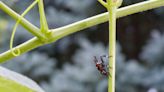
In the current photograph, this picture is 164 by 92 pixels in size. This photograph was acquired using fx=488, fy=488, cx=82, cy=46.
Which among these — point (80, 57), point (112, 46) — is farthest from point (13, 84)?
point (80, 57)

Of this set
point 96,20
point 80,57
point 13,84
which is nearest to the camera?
point 13,84

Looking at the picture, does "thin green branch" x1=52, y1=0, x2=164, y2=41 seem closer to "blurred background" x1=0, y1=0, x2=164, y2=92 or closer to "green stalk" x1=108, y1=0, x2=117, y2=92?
"green stalk" x1=108, y1=0, x2=117, y2=92

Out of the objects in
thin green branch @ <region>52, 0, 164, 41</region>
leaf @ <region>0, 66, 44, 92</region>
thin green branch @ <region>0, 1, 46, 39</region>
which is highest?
thin green branch @ <region>52, 0, 164, 41</region>

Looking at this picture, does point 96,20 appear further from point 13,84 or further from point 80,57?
point 80,57

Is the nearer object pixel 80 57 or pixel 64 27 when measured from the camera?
pixel 64 27

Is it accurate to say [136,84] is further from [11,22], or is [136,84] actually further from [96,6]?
[11,22]

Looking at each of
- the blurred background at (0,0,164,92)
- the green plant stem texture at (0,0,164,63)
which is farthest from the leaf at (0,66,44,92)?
the blurred background at (0,0,164,92)

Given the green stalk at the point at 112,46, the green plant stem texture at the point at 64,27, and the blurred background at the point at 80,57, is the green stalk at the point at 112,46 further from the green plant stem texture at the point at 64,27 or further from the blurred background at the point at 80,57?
the blurred background at the point at 80,57

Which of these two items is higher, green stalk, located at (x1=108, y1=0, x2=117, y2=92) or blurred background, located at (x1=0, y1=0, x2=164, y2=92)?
blurred background, located at (x1=0, y1=0, x2=164, y2=92)

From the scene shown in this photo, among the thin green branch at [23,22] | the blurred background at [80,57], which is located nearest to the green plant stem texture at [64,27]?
the thin green branch at [23,22]

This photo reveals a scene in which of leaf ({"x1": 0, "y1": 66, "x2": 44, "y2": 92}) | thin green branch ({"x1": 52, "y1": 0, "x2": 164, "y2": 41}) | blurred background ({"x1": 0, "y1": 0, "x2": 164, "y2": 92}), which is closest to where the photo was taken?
leaf ({"x1": 0, "y1": 66, "x2": 44, "y2": 92})
